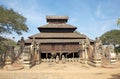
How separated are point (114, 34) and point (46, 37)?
43335 mm

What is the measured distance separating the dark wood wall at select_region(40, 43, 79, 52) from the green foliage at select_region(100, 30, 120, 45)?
39.2m

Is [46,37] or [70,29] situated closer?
[46,37]

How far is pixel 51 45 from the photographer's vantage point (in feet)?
139

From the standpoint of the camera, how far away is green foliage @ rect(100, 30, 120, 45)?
77.7 meters

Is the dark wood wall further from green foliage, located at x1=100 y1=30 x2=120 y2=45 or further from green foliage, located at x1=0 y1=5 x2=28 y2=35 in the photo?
green foliage, located at x1=100 y1=30 x2=120 y2=45

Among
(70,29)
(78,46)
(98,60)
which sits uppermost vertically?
(70,29)

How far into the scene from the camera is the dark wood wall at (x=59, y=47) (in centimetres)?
4222

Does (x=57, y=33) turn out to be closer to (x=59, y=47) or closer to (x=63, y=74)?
(x=59, y=47)

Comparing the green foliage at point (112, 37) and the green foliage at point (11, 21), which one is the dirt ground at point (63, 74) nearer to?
the green foliage at point (11, 21)

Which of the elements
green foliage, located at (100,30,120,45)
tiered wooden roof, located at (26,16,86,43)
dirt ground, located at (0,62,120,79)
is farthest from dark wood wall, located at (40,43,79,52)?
green foliage, located at (100,30,120,45)

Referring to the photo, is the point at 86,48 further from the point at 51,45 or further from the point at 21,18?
the point at 21,18

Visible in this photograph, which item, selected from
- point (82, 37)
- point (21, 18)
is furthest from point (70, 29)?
point (21, 18)

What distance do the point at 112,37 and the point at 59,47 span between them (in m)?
41.7

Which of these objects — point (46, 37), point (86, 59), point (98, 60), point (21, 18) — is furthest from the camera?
point (46, 37)
